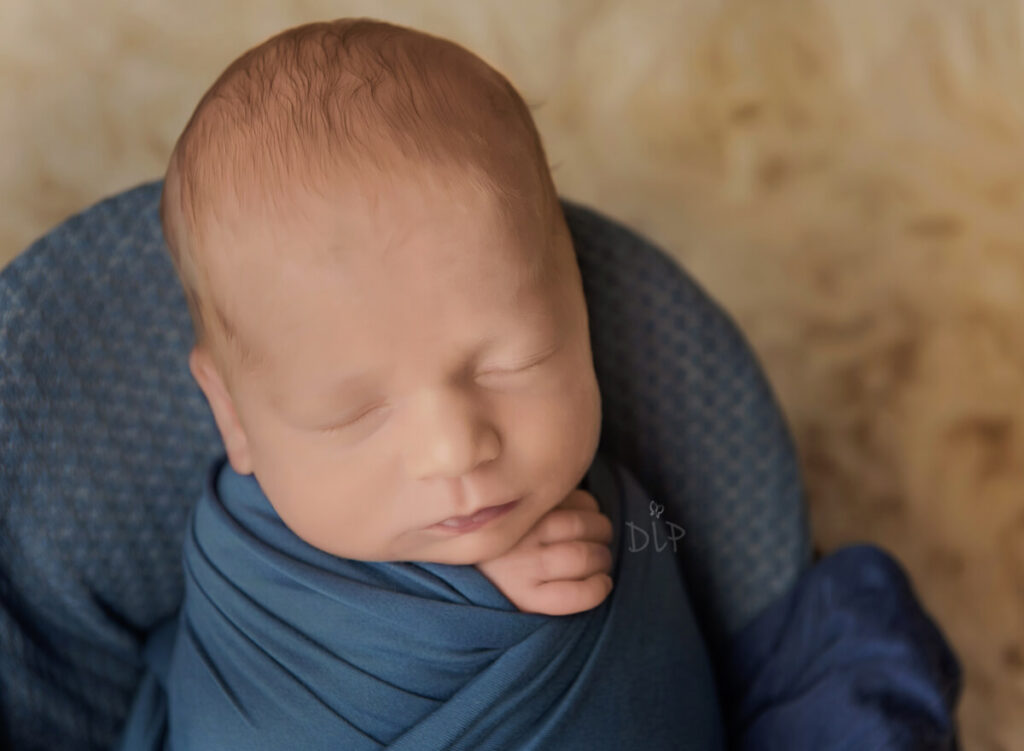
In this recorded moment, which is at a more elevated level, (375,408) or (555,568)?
(375,408)

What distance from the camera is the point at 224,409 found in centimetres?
93

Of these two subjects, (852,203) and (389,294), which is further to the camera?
(852,203)

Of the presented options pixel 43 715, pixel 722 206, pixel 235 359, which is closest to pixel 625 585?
pixel 235 359

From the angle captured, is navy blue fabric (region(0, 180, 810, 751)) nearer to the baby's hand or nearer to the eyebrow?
the baby's hand

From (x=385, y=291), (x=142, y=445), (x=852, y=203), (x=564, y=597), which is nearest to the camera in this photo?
(x=385, y=291)

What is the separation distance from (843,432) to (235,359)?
1.03m

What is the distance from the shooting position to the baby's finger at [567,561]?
897 mm

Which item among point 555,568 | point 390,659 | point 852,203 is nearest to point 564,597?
point 555,568

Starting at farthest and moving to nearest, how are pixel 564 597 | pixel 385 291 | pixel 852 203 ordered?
1. pixel 852 203
2. pixel 564 597
3. pixel 385 291

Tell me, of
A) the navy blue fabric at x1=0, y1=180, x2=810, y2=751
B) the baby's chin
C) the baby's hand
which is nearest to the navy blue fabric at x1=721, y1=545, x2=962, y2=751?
the navy blue fabric at x1=0, y1=180, x2=810, y2=751
